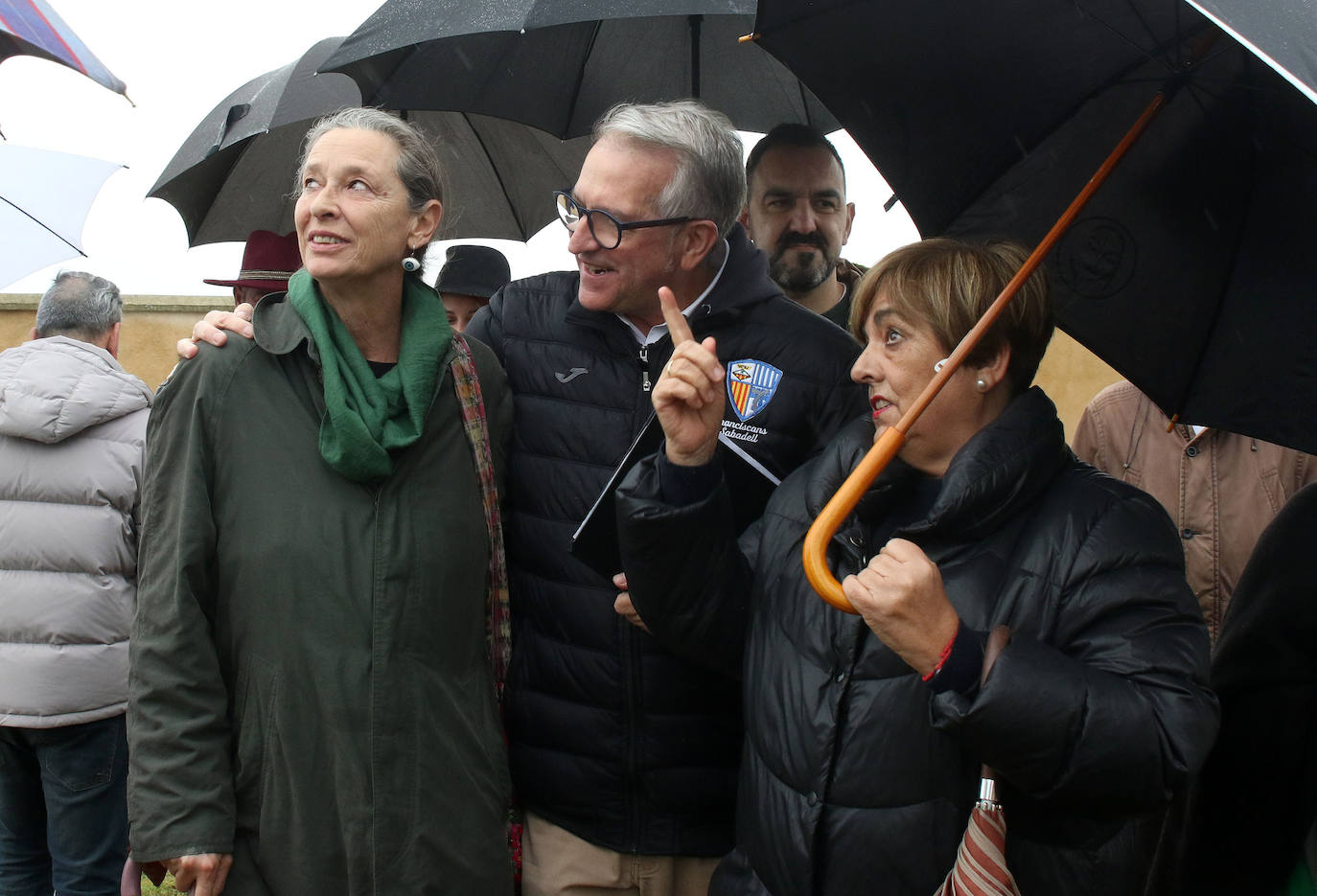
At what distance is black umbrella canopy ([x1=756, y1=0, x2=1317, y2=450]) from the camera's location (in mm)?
2217

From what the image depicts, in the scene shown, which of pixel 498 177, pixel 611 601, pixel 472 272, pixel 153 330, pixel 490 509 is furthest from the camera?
pixel 153 330

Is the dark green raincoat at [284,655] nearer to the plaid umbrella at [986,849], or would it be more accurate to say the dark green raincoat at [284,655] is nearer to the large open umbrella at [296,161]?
the plaid umbrella at [986,849]

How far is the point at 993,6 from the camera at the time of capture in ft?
7.84

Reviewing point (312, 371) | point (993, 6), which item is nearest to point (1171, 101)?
point (993, 6)

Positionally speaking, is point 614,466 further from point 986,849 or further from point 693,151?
point 986,849

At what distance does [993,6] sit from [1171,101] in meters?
0.37

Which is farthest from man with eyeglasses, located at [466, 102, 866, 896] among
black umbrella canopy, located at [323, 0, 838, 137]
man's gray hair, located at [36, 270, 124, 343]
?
man's gray hair, located at [36, 270, 124, 343]

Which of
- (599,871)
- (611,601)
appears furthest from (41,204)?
(599,871)

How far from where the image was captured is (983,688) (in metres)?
1.85

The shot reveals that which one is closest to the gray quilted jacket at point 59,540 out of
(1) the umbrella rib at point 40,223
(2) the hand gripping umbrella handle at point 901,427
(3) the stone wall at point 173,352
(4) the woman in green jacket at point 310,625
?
(1) the umbrella rib at point 40,223

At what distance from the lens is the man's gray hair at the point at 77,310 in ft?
14.8

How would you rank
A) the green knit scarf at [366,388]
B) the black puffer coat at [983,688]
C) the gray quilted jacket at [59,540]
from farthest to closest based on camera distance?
1. the gray quilted jacket at [59,540]
2. the green knit scarf at [366,388]
3. the black puffer coat at [983,688]

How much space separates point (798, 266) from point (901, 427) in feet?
6.59

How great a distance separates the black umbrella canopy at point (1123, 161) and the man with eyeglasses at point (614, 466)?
0.41 metres
